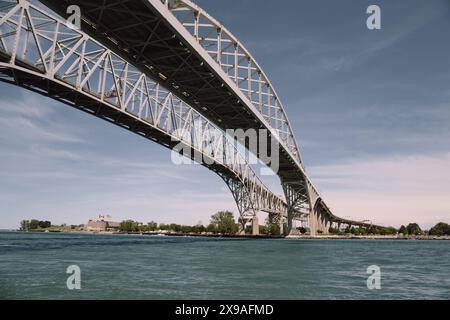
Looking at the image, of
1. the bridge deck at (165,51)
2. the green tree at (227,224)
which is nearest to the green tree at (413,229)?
the green tree at (227,224)

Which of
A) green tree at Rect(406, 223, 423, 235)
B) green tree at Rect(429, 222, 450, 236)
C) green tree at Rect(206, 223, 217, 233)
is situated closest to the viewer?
green tree at Rect(206, 223, 217, 233)

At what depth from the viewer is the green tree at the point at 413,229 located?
521ft

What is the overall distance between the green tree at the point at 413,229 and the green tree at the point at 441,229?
4580 mm

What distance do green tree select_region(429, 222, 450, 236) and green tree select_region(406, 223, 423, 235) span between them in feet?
15.0

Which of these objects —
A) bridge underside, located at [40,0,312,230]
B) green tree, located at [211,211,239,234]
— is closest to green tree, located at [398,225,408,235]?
green tree, located at [211,211,239,234]

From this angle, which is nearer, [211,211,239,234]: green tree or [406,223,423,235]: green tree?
[211,211,239,234]: green tree

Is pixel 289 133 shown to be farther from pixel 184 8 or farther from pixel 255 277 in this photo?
pixel 255 277

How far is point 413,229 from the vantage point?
527ft

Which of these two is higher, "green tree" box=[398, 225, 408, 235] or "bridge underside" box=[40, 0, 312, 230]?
"bridge underside" box=[40, 0, 312, 230]

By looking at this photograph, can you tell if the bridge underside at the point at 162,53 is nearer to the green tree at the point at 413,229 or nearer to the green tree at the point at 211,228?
the green tree at the point at 211,228

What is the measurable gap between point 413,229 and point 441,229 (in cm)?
1007

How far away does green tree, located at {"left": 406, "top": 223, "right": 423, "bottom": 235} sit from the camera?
15888 cm

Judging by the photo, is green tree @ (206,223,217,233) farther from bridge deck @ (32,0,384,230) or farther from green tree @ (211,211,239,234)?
bridge deck @ (32,0,384,230)

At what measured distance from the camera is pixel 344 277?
18.8 metres
